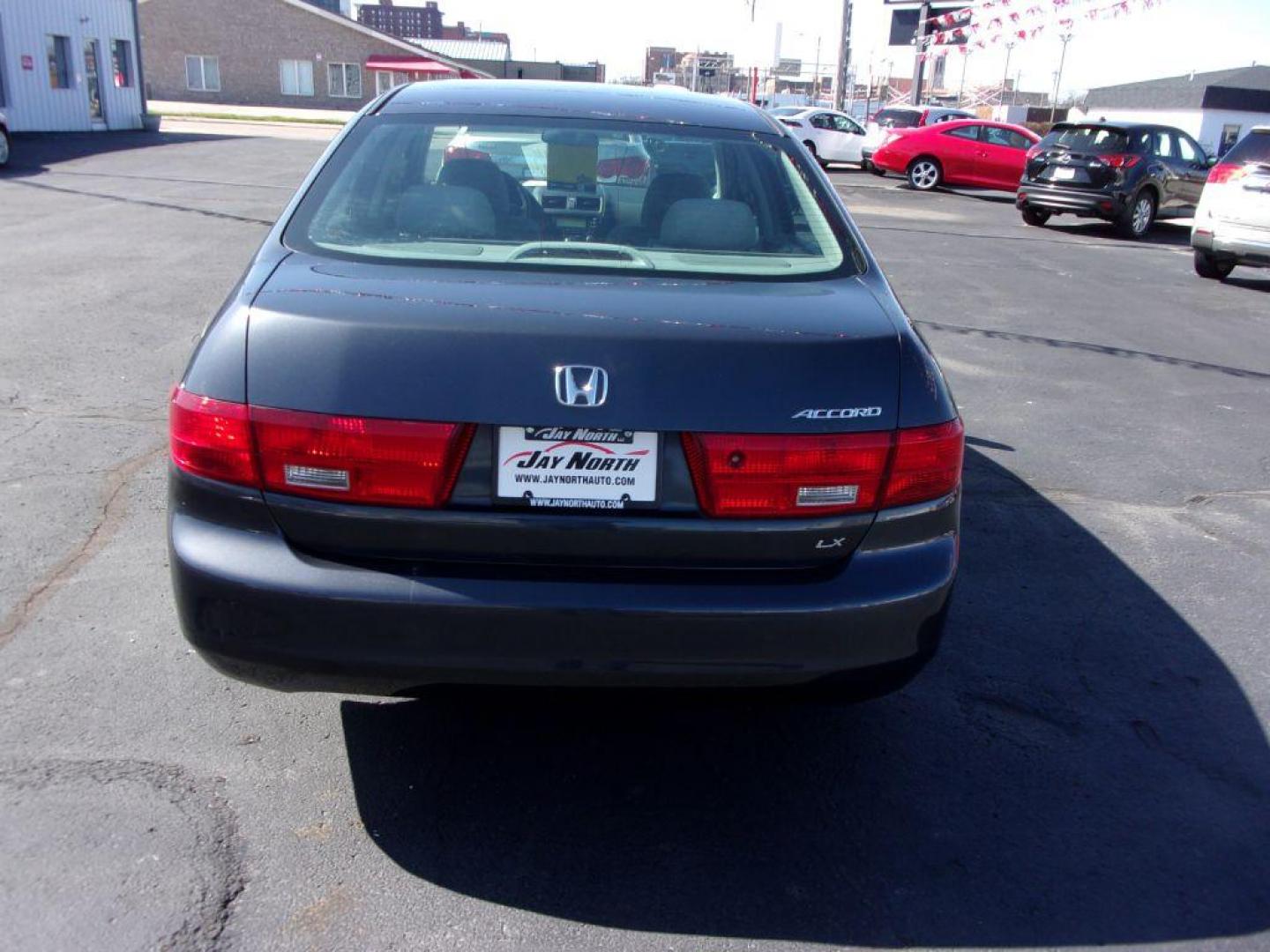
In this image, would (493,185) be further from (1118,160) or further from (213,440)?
(1118,160)

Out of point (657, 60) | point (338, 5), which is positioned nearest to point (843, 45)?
point (657, 60)

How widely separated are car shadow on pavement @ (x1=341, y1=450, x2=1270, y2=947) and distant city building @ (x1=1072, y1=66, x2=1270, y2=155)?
5271cm

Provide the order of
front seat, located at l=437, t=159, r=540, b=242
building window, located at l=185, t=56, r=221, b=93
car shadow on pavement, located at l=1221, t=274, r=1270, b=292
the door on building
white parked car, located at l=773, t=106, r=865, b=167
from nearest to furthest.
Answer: front seat, located at l=437, t=159, r=540, b=242 < car shadow on pavement, located at l=1221, t=274, r=1270, b=292 < white parked car, located at l=773, t=106, r=865, b=167 < the door on building < building window, located at l=185, t=56, r=221, b=93

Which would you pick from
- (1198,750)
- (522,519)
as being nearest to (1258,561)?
(1198,750)

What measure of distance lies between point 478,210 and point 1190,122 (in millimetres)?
60882

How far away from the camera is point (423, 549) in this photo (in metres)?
2.54

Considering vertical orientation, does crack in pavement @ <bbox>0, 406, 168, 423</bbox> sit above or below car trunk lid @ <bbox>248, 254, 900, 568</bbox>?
below

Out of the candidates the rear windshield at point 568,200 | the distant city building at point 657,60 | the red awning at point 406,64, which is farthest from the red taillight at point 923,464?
the distant city building at point 657,60

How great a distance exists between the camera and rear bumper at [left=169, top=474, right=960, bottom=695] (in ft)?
8.24

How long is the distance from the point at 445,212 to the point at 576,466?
1.09 m

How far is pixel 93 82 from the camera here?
31.3 meters

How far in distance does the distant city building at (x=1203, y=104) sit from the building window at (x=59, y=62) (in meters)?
39.1

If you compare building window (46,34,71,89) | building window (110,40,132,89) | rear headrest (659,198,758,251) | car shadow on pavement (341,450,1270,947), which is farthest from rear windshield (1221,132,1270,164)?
building window (110,40,132,89)

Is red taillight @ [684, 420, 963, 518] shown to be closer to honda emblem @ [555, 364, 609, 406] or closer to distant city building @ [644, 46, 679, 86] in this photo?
honda emblem @ [555, 364, 609, 406]
